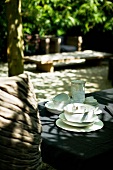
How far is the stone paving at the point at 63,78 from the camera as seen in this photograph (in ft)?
18.0

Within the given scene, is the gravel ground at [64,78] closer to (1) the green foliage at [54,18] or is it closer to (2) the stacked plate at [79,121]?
(1) the green foliage at [54,18]

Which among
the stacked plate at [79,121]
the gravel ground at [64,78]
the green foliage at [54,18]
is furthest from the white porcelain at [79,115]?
the green foliage at [54,18]

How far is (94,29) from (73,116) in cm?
791

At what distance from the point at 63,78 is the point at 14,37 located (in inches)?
118

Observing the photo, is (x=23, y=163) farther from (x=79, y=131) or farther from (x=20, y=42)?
(x=20, y=42)

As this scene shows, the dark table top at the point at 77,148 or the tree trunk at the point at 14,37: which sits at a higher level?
the tree trunk at the point at 14,37

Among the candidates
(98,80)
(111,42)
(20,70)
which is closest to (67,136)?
(20,70)

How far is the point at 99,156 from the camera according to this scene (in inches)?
65.4

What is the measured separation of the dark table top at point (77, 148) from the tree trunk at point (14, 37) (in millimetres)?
1712

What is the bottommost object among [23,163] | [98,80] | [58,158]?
[98,80]

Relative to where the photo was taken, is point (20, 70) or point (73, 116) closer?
point (73, 116)

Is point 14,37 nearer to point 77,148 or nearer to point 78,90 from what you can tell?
point 78,90

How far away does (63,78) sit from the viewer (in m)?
6.52

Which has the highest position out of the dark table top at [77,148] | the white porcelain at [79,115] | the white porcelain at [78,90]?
the white porcelain at [78,90]
